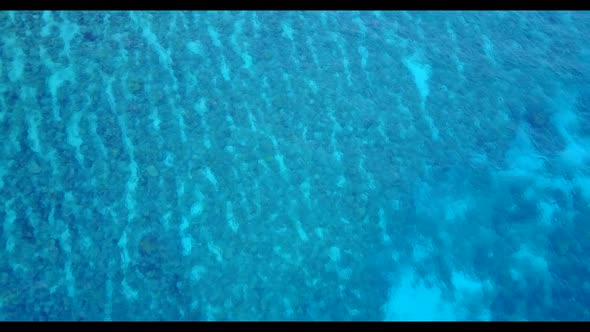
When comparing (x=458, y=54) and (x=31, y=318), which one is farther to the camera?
(x=458, y=54)

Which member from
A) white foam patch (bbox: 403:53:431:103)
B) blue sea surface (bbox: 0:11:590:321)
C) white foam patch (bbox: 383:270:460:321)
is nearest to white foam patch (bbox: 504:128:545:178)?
blue sea surface (bbox: 0:11:590:321)

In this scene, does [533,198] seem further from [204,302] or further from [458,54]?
[204,302]

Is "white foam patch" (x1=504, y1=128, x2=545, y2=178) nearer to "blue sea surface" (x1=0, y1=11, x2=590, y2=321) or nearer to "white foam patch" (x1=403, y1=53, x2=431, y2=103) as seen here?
"blue sea surface" (x1=0, y1=11, x2=590, y2=321)

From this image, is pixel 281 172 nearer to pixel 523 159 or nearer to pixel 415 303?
pixel 415 303

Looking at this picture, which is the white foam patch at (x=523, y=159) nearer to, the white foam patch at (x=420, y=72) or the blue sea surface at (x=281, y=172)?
the blue sea surface at (x=281, y=172)

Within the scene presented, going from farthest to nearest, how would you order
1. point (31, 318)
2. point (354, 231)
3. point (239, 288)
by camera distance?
1. point (354, 231)
2. point (239, 288)
3. point (31, 318)

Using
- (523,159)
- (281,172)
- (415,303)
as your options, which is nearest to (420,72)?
(523,159)

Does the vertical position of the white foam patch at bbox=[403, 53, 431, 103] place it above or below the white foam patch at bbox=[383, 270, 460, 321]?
above
